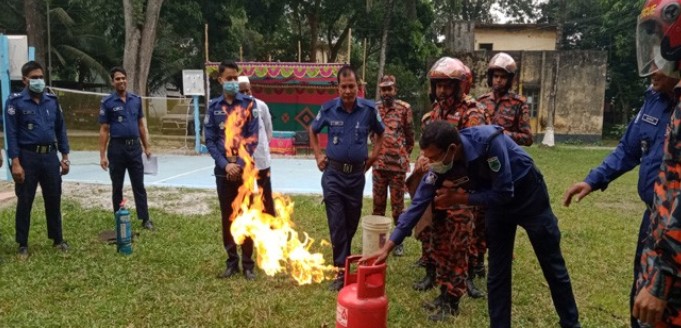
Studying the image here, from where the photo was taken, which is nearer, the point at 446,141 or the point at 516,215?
the point at 446,141

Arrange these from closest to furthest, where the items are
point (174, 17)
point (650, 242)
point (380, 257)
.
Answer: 1. point (650, 242)
2. point (380, 257)
3. point (174, 17)

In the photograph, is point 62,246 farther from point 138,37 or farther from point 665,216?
point 138,37

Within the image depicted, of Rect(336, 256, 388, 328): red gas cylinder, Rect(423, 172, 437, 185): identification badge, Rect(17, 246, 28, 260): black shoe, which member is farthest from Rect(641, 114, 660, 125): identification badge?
Rect(17, 246, 28, 260): black shoe

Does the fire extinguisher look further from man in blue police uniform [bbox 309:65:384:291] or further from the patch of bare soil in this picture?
man in blue police uniform [bbox 309:65:384:291]

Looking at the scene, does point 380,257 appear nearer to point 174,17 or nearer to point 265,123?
point 265,123

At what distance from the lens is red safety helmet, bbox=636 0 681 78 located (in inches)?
78.9

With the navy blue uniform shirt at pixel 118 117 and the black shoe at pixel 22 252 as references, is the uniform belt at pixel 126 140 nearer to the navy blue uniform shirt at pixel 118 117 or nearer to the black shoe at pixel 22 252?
the navy blue uniform shirt at pixel 118 117

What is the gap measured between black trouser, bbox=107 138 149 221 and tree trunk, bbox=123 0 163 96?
36.1 ft

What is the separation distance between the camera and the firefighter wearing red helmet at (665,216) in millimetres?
1877

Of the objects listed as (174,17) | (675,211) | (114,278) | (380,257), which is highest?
Result: (174,17)

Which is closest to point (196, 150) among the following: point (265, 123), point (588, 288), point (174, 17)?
point (174, 17)

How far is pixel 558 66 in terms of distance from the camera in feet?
76.4

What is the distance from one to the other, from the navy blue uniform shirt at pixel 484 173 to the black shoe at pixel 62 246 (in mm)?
4469

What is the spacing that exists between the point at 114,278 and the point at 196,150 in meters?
12.3
